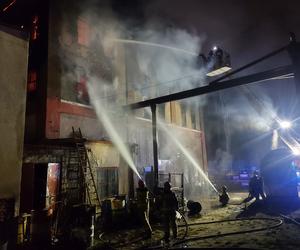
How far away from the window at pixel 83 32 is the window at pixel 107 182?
7.86 metres

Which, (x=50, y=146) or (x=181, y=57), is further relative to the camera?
(x=181, y=57)

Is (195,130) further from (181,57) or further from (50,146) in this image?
(50,146)

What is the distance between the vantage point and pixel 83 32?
54.1 ft

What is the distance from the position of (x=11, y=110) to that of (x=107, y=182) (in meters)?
8.70

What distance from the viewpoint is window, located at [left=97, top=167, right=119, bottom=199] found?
1462 centimetres

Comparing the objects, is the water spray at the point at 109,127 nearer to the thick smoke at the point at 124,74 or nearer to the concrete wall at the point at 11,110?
the thick smoke at the point at 124,74

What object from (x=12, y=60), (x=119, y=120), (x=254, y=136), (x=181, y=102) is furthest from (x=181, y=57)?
(x=254, y=136)

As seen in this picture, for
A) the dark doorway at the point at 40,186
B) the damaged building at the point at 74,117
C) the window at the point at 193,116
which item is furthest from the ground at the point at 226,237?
the window at the point at 193,116

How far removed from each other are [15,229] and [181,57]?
2009cm

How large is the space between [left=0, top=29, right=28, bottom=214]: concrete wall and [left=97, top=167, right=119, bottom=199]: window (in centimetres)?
761

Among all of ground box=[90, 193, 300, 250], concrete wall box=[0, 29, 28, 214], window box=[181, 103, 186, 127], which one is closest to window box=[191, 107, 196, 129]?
window box=[181, 103, 186, 127]

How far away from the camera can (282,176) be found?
53.5 feet

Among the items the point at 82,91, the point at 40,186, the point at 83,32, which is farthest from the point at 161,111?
the point at 40,186

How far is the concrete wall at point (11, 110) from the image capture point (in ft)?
23.0
